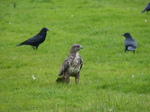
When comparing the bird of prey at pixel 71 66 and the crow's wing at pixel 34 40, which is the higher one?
the bird of prey at pixel 71 66

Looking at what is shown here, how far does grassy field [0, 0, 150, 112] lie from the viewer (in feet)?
26.1

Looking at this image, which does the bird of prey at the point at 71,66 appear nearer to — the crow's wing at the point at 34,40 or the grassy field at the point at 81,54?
the grassy field at the point at 81,54

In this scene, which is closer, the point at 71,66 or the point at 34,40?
the point at 71,66

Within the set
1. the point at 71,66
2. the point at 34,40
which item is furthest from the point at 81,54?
the point at 71,66

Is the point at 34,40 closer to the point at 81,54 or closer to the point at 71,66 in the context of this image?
the point at 81,54

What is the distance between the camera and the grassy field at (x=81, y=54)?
795 centimetres

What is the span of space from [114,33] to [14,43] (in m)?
5.42

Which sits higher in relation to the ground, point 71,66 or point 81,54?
point 71,66

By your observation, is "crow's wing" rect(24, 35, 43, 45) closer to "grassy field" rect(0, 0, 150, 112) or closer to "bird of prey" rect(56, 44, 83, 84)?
"grassy field" rect(0, 0, 150, 112)

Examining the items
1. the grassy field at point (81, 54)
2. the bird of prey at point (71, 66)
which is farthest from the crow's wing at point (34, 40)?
the bird of prey at point (71, 66)

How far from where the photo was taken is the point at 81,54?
1477 centimetres

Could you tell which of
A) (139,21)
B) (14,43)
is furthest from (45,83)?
(139,21)

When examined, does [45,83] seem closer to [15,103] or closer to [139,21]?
[15,103]

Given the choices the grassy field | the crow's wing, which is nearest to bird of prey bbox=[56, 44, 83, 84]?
the grassy field
